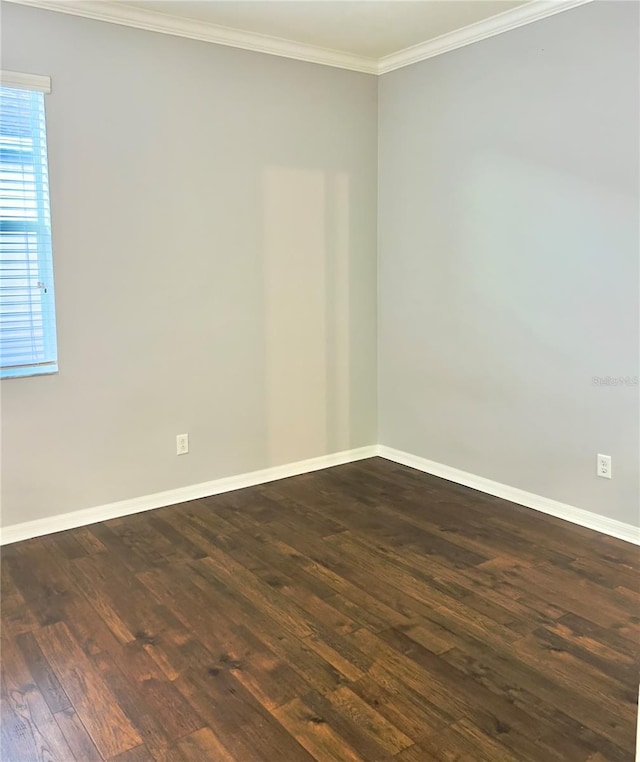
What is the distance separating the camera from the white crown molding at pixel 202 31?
3.23 m

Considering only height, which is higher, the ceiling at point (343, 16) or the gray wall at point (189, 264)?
the ceiling at point (343, 16)

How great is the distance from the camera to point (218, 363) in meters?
3.93

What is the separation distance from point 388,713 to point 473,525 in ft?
5.08

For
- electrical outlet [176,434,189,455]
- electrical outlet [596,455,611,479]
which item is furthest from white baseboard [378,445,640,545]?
electrical outlet [176,434,189,455]

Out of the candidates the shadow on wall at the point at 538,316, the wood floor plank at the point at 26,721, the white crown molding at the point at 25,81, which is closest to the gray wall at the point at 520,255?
the shadow on wall at the point at 538,316

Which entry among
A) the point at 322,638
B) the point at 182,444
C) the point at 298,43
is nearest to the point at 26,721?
the point at 322,638

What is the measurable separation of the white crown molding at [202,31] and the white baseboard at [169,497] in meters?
2.37

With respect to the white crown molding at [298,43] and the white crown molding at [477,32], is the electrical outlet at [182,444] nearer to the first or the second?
the white crown molding at [298,43]

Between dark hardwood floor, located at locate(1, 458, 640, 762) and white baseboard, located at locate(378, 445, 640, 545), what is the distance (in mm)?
72

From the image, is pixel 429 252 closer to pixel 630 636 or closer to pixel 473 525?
pixel 473 525

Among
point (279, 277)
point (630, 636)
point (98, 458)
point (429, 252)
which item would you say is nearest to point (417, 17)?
point (429, 252)

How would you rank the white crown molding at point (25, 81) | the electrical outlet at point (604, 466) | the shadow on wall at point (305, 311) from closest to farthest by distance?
the white crown molding at point (25, 81), the electrical outlet at point (604, 466), the shadow on wall at point (305, 311)

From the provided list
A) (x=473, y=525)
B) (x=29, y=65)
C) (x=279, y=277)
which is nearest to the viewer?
(x=29, y=65)

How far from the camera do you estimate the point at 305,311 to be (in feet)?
13.9
